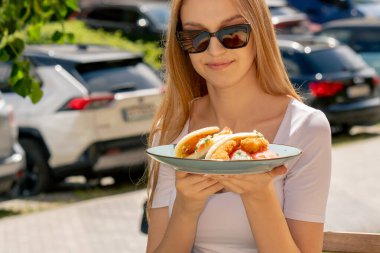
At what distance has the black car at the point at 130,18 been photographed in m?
18.9

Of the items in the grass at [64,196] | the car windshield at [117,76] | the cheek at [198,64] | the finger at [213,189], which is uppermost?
the cheek at [198,64]

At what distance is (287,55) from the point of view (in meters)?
14.5

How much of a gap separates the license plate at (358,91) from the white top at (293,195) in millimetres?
10944

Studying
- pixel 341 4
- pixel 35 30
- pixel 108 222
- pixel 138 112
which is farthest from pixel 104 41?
pixel 341 4

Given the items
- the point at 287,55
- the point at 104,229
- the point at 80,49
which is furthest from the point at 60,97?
the point at 287,55

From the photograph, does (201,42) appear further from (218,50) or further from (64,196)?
(64,196)

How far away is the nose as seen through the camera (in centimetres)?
331

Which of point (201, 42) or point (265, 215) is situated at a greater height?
point (201, 42)

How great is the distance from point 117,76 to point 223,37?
26.4ft

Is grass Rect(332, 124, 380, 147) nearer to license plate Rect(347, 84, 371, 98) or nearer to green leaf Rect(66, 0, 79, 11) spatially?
license plate Rect(347, 84, 371, 98)

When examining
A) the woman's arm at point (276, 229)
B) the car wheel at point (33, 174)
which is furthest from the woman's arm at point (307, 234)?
the car wheel at point (33, 174)

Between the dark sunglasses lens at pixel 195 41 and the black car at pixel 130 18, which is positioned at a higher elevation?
the dark sunglasses lens at pixel 195 41

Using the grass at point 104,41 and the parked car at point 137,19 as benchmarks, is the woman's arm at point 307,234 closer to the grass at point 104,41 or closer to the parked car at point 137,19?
the grass at point 104,41

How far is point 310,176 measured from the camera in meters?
3.29
